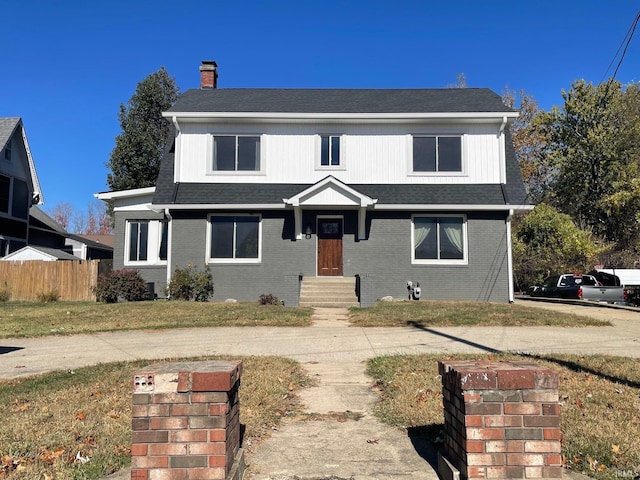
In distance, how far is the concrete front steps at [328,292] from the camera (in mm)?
15026

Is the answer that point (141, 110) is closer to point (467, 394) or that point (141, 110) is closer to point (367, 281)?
point (367, 281)

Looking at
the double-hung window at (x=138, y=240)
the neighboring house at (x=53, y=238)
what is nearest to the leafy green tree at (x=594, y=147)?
the double-hung window at (x=138, y=240)

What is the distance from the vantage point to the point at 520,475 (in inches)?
117

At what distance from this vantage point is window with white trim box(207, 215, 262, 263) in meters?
16.4

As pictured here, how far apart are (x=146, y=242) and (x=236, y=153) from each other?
482cm

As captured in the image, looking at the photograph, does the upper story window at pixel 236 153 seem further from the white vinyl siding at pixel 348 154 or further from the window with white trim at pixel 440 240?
the window with white trim at pixel 440 240

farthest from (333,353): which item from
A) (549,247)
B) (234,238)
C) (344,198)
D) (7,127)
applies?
(7,127)

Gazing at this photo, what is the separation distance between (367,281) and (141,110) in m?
25.0

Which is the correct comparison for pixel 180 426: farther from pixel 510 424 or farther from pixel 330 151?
pixel 330 151

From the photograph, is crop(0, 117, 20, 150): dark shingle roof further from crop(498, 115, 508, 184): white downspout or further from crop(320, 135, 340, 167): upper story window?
crop(498, 115, 508, 184): white downspout

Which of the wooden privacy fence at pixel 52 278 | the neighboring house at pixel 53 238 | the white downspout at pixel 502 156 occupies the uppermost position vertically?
the white downspout at pixel 502 156

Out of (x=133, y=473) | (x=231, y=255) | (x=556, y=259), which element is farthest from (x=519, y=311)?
(x=556, y=259)

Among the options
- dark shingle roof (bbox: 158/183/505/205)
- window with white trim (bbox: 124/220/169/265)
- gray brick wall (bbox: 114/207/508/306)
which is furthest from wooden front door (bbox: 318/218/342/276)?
window with white trim (bbox: 124/220/169/265)

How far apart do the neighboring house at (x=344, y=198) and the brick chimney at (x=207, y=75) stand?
422 centimetres
